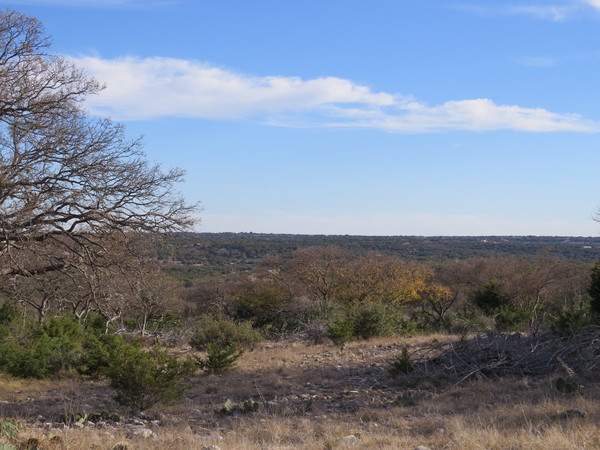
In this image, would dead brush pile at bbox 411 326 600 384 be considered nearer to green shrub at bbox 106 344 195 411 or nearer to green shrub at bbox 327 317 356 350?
green shrub at bbox 106 344 195 411

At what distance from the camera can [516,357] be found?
12023 millimetres

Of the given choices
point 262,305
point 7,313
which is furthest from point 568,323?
point 262,305

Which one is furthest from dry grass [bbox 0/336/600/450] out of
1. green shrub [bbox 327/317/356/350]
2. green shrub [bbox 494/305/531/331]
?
green shrub [bbox 494/305/531/331]

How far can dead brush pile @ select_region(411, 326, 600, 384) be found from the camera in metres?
11.3

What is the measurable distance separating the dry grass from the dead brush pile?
386 millimetres

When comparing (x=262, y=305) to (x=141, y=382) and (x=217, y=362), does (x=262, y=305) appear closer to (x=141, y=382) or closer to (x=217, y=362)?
(x=217, y=362)

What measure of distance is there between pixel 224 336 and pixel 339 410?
8.94 metres

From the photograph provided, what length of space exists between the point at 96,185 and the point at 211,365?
478cm

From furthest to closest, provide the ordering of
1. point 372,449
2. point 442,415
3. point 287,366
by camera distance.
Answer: point 287,366 → point 442,415 → point 372,449

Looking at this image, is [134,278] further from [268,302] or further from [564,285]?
[564,285]

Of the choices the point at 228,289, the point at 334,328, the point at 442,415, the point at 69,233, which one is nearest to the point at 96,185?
the point at 69,233

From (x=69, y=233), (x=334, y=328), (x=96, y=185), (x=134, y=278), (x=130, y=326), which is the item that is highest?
(x=96, y=185)

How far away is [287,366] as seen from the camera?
14.5 m

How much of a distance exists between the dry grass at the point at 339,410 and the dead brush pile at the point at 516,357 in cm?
39
